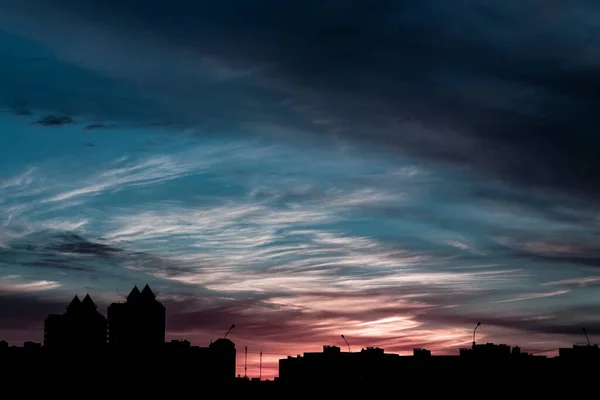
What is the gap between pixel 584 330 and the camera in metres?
186

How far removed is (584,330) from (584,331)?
2.59 feet

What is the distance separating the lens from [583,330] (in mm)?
187625

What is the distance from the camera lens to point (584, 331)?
185500mm

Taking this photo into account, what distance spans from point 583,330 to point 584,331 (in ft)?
7.13

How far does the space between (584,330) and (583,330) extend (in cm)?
141
